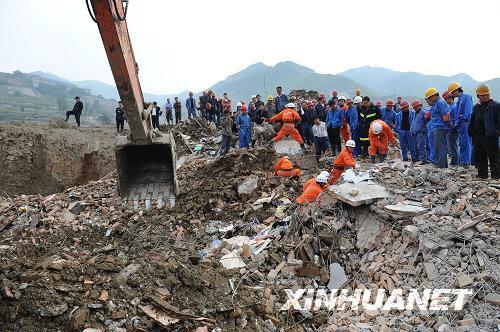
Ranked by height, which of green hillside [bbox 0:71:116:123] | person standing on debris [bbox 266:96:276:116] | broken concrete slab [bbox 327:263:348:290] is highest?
green hillside [bbox 0:71:116:123]

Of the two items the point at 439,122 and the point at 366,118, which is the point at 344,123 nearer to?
the point at 366,118

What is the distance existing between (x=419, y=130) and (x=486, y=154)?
2172 mm

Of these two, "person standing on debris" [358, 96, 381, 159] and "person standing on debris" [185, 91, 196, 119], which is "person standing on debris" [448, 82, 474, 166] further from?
"person standing on debris" [185, 91, 196, 119]

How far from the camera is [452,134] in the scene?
723 cm

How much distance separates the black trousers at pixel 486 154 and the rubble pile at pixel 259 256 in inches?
18.1

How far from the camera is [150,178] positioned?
340 inches

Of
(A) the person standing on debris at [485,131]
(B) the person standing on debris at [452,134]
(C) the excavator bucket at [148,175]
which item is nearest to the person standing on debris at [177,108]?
(C) the excavator bucket at [148,175]

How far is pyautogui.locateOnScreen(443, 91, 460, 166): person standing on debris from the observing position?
7095mm

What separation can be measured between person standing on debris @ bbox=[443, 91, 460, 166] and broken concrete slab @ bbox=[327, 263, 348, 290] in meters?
3.84

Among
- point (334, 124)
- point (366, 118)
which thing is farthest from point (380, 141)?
point (334, 124)

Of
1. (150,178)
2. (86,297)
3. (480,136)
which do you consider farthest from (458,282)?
(150,178)

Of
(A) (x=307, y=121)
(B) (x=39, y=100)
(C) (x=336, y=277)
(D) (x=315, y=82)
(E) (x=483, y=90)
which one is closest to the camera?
(C) (x=336, y=277)

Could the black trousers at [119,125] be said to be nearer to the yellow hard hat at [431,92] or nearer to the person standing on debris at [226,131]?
the person standing on debris at [226,131]

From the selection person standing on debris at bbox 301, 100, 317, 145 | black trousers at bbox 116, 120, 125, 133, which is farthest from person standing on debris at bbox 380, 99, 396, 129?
black trousers at bbox 116, 120, 125, 133
